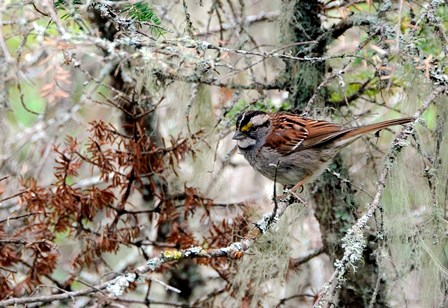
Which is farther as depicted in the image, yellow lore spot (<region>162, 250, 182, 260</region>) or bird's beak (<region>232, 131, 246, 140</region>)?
bird's beak (<region>232, 131, 246, 140</region>)

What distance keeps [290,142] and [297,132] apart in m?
0.15

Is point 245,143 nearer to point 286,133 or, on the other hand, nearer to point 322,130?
point 286,133

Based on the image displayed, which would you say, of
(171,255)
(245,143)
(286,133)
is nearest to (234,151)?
(245,143)

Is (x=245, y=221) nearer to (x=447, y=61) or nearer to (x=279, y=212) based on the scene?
(x=279, y=212)

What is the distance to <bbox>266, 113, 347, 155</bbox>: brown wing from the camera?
172 inches

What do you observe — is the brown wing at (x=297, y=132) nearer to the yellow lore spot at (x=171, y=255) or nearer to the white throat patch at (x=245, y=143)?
the white throat patch at (x=245, y=143)

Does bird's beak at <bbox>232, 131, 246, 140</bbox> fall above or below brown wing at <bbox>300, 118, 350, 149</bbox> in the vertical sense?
above

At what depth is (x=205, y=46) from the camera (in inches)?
136

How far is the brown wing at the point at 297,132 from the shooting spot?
4.38 metres

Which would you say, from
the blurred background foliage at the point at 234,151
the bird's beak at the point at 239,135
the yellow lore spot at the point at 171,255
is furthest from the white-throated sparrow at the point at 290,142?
the yellow lore spot at the point at 171,255

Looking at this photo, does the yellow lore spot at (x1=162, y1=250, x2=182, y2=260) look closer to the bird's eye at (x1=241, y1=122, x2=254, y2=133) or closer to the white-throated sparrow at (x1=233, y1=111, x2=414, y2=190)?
the white-throated sparrow at (x1=233, y1=111, x2=414, y2=190)

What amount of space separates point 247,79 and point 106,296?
229 cm

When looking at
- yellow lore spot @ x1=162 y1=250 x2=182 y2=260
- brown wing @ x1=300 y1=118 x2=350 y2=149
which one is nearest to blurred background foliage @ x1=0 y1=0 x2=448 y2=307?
brown wing @ x1=300 y1=118 x2=350 y2=149

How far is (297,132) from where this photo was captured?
4.57 metres
